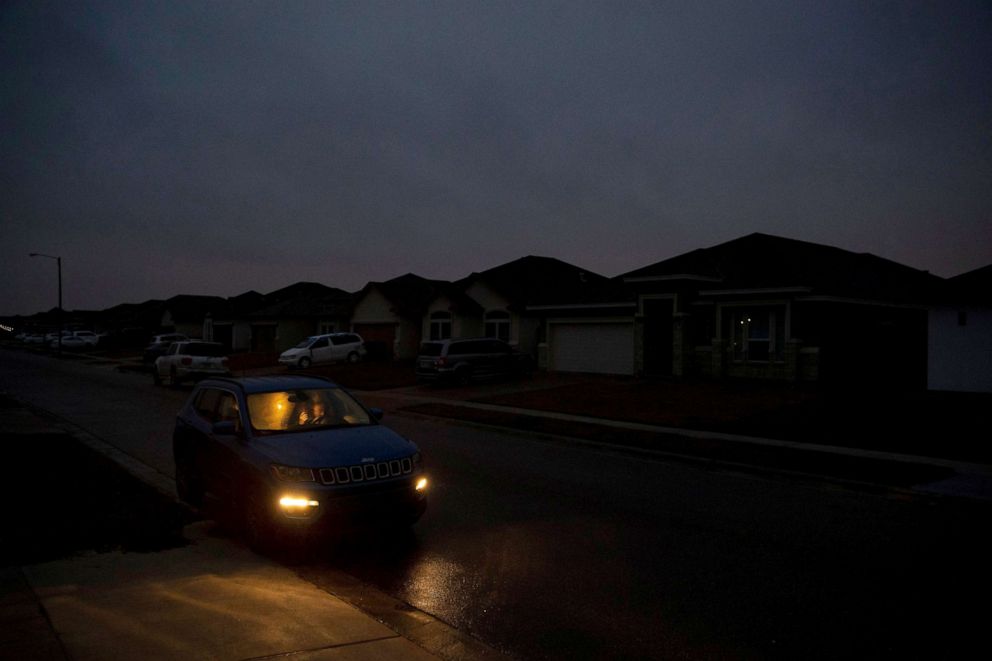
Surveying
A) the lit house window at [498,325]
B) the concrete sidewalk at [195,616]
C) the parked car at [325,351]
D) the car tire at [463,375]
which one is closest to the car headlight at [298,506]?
the concrete sidewalk at [195,616]

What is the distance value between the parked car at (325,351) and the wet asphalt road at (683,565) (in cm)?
2730

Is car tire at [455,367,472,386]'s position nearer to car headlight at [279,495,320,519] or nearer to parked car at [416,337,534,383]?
parked car at [416,337,534,383]

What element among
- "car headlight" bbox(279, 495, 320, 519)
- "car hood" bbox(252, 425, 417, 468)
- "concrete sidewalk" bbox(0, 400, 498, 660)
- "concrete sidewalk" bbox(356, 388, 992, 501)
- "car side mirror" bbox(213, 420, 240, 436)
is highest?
"car side mirror" bbox(213, 420, 240, 436)

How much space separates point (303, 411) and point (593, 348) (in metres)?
24.6

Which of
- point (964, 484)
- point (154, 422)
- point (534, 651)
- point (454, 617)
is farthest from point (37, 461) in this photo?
point (964, 484)

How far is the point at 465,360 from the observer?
29688 mm

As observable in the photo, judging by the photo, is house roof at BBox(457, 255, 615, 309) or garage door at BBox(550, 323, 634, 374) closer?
garage door at BBox(550, 323, 634, 374)

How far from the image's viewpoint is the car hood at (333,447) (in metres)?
7.15

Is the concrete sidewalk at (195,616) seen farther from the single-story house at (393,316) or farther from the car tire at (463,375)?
the single-story house at (393,316)

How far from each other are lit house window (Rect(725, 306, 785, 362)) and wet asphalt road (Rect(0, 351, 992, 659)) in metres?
14.7

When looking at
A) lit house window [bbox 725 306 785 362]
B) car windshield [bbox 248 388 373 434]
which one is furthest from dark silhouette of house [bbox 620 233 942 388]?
car windshield [bbox 248 388 373 434]

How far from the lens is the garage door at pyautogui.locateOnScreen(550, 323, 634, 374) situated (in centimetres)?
3092

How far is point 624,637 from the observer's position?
5.33 meters

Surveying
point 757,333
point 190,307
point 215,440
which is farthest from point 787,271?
point 190,307
